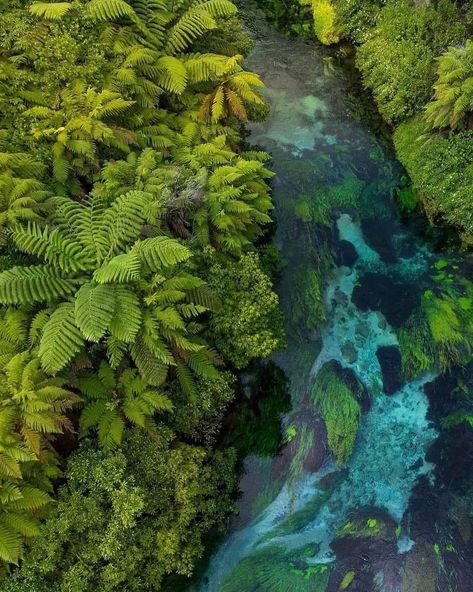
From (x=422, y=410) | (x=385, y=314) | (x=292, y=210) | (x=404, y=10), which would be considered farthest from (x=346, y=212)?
(x=404, y=10)

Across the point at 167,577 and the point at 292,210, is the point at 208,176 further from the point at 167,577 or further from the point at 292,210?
the point at 167,577

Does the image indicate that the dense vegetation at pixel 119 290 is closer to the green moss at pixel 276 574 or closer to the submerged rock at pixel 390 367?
the green moss at pixel 276 574

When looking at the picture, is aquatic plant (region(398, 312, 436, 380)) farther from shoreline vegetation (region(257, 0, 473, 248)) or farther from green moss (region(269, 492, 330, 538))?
green moss (region(269, 492, 330, 538))

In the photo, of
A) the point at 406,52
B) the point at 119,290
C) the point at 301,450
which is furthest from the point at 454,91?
the point at 119,290

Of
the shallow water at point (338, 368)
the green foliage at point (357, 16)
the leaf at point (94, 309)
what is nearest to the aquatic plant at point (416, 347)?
the shallow water at point (338, 368)

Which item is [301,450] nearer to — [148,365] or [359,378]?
[359,378]
